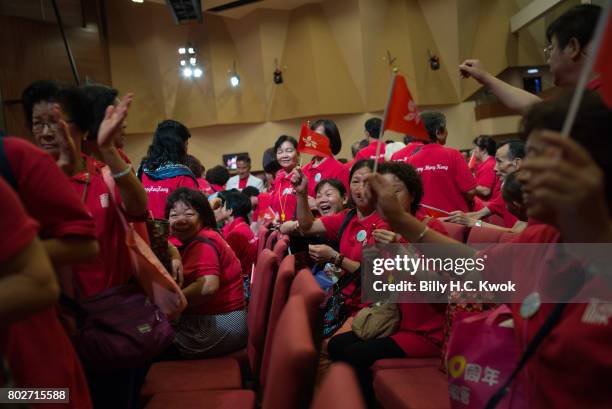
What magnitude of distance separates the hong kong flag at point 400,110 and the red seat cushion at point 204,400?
103cm

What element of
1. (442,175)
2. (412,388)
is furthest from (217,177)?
(412,388)

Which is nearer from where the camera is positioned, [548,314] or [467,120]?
[548,314]

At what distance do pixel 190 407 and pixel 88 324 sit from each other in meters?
0.48

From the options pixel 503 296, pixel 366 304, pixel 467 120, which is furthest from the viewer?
pixel 467 120

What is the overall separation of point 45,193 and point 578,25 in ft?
5.83

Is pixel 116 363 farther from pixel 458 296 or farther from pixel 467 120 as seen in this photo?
pixel 467 120

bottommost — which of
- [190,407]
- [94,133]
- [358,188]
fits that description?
[190,407]

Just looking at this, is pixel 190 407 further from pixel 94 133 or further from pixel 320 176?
pixel 320 176

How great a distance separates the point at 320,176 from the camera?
151 inches

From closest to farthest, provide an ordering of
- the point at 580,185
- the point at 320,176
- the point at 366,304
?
the point at 580,185 → the point at 366,304 → the point at 320,176

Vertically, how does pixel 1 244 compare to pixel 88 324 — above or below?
above

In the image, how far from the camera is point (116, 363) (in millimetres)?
1432

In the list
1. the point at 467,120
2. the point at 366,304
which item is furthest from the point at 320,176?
the point at 467,120

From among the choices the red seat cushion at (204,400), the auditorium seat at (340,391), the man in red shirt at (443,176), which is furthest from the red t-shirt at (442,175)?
the auditorium seat at (340,391)
